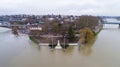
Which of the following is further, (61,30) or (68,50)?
(61,30)

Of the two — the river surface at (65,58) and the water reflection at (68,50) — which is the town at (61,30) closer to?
the water reflection at (68,50)

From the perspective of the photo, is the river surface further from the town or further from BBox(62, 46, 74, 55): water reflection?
the town

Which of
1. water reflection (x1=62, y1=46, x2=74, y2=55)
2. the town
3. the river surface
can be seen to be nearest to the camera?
the river surface

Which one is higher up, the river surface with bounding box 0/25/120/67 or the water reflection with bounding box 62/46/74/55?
the river surface with bounding box 0/25/120/67

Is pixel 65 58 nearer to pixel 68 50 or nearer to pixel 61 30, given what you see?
pixel 68 50

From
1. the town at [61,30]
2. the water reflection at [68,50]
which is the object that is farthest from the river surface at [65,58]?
the town at [61,30]

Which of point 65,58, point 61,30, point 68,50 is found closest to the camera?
point 65,58

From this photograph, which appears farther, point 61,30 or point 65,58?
point 61,30

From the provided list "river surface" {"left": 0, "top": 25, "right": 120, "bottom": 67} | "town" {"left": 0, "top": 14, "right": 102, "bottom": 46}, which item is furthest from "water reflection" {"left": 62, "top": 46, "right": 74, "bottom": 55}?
"town" {"left": 0, "top": 14, "right": 102, "bottom": 46}

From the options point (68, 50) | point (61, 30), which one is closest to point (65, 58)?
point (68, 50)

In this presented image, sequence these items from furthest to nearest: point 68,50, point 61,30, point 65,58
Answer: point 61,30 < point 68,50 < point 65,58

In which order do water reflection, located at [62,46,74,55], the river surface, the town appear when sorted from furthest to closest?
1. the town
2. water reflection, located at [62,46,74,55]
3. the river surface

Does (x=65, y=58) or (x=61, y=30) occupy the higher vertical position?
(x=61, y=30)
